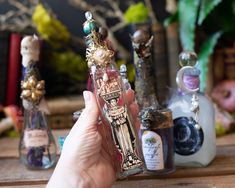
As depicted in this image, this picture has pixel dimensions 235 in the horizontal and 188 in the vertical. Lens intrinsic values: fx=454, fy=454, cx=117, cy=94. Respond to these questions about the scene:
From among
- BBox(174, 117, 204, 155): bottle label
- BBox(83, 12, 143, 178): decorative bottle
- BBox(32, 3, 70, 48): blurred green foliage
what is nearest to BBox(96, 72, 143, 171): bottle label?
BBox(83, 12, 143, 178): decorative bottle

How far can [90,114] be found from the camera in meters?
0.67

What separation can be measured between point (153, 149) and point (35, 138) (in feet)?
0.75

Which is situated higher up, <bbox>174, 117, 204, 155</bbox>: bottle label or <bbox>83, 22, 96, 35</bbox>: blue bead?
<bbox>83, 22, 96, 35</bbox>: blue bead

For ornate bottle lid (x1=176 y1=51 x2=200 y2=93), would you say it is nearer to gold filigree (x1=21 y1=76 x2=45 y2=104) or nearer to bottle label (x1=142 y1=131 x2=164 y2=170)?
bottle label (x1=142 y1=131 x2=164 y2=170)

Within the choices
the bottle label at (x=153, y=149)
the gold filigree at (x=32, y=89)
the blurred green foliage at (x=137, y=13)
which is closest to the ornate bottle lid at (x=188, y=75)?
the bottle label at (x=153, y=149)

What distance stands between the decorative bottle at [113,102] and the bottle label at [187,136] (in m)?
0.14

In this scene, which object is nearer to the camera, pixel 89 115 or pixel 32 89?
pixel 89 115

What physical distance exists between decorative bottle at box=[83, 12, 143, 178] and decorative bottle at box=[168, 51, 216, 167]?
0.45 ft

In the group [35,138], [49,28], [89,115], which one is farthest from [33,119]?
[49,28]

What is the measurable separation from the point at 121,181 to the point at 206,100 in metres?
0.21

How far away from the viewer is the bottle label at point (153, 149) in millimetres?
738

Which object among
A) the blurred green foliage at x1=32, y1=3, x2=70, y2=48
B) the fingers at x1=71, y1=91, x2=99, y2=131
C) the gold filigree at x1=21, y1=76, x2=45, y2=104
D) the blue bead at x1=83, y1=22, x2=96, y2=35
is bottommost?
the fingers at x1=71, y1=91, x2=99, y2=131

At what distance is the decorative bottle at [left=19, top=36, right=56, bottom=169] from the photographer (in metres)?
0.82

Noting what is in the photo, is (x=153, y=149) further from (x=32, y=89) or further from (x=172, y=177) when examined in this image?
(x=32, y=89)
